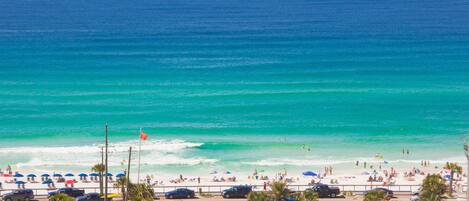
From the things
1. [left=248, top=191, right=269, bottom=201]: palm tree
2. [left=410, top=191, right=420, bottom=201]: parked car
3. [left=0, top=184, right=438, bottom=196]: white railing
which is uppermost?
[left=0, top=184, right=438, bottom=196]: white railing

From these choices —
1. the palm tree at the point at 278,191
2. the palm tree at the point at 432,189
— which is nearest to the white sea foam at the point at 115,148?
the palm tree at the point at 278,191

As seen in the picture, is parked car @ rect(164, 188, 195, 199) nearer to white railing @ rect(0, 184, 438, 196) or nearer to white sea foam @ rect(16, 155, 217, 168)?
white railing @ rect(0, 184, 438, 196)

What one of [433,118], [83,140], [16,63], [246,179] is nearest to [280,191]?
[246,179]

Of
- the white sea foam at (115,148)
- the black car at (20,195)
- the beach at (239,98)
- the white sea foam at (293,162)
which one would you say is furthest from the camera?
the white sea foam at (115,148)

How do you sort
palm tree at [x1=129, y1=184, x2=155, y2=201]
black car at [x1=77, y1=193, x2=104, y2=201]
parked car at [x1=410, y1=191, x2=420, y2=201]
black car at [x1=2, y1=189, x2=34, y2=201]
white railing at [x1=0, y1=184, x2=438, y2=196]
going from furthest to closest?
white railing at [x1=0, y1=184, x2=438, y2=196] < black car at [x1=2, y1=189, x2=34, y2=201] < black car at [x1=77, y1=193, x2=104, y2=201] < parked car at [x1=410, y1=191, x2=420, y2=201] < palm tree at [x1=129, y1=184, x2=155, y2=201]

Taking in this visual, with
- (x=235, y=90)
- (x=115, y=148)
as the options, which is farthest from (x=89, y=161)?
(x=235, y=90)

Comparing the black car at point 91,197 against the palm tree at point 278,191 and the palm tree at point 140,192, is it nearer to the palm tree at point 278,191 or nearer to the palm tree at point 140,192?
the palm tree at point 140,192

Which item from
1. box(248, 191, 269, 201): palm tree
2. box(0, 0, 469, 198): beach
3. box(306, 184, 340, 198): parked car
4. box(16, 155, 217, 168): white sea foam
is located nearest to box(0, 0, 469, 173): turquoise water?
box(16, 155, 217, 168): white sea foam
